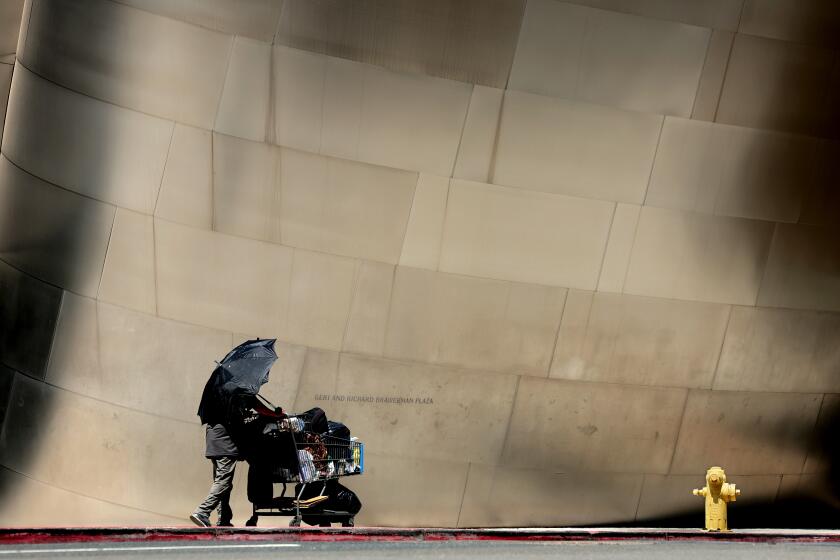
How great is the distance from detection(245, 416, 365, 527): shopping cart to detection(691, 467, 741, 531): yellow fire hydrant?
412cm

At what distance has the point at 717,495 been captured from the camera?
1312 cm

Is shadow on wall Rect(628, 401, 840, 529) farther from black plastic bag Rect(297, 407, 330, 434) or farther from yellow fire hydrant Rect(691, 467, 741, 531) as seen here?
→ black plastic bag Rect(297, 407, 330, 434)

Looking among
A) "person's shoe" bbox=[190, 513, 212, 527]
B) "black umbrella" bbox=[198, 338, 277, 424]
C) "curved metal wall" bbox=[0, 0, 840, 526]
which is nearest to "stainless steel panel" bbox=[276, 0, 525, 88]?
"curved metal wall" bbox=[0, 0, 840, 526]

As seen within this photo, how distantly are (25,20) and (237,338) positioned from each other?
552 cm

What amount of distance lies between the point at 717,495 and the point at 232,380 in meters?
5.86

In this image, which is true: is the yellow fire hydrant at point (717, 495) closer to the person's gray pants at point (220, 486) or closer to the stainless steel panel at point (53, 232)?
the person's gray pants at point (220, 486)

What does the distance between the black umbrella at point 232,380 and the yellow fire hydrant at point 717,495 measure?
17.2 ft

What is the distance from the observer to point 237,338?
49.2 feet

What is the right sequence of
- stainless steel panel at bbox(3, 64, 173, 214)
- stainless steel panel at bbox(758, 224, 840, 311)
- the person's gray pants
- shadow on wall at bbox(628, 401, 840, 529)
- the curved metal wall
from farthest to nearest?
shadow on wall at bbox(628, 401, 840, 529)
stainless steel panel at bbox(758, 224, 840, 311)
stainless steel panel at bbox(3, 64, 173, 214)
the curved metal wall
the person's gray pants

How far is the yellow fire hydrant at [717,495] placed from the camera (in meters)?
12.9

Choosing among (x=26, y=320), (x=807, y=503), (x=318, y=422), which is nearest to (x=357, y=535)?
(x=318, y=422)

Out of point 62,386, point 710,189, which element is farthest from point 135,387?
point 710,189

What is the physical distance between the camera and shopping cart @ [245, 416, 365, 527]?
12.5 m

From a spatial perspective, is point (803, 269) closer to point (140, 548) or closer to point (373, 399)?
point (373, 399)
